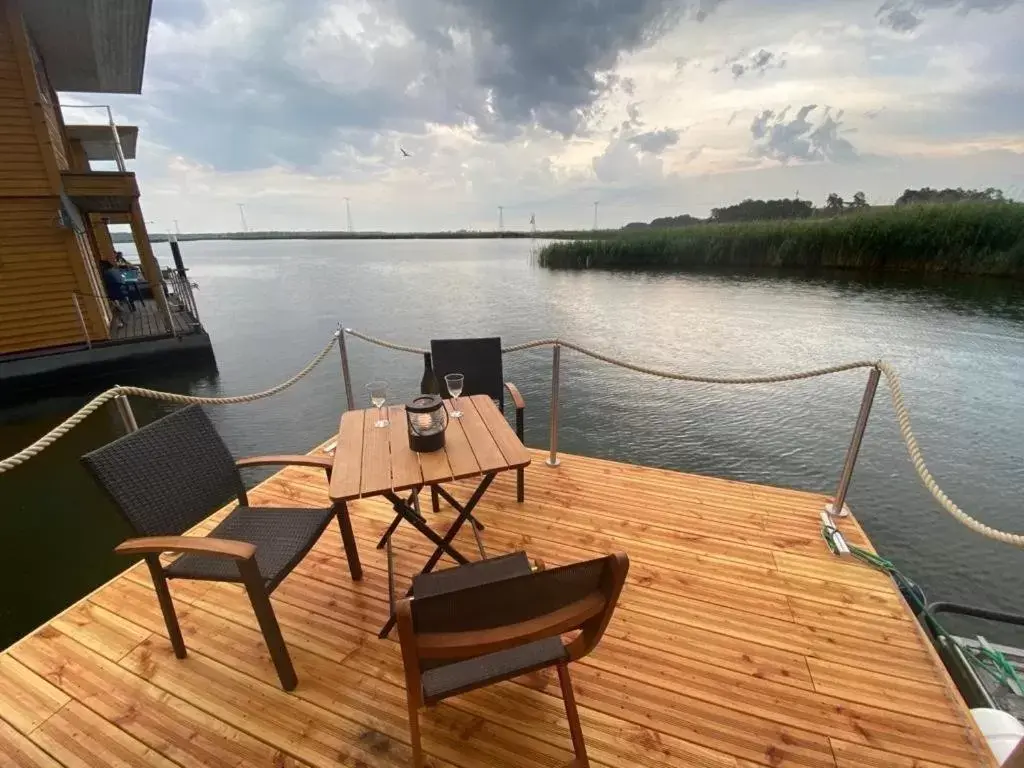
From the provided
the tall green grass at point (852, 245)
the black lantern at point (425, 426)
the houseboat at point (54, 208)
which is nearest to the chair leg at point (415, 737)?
the black lantern at point (425, 426)

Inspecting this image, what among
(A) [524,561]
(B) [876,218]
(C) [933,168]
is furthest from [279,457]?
(B) [876,218]

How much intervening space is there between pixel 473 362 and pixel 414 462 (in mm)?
1587

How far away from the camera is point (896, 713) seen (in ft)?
5.10

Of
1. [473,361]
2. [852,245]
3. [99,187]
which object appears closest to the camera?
[473,361]

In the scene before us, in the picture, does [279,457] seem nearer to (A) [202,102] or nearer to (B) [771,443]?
(B) [771,443]

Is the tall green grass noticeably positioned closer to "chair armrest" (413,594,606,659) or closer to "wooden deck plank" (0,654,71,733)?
"chair armrest" (413,594,606,659)

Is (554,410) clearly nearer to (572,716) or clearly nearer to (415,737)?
(572,716)

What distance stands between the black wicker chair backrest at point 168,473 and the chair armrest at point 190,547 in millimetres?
96

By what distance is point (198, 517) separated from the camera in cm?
190

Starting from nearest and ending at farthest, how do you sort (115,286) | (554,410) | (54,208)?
(554,410), (54,208), (115,286)

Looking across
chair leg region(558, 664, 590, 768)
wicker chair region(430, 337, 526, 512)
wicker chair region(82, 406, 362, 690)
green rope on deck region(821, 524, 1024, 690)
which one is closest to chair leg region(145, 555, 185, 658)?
wicker chair region(82, 406, 362, 690)

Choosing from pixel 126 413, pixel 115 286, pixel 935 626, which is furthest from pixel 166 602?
pixel 115 286

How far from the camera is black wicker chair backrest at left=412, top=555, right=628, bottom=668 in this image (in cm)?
96

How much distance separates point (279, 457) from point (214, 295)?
77.9 ft
